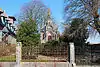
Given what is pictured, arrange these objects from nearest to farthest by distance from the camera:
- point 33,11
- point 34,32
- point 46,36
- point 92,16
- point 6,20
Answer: point 92,16 → point 34,32 → point 6,20 → point 33,11 → point 46,36

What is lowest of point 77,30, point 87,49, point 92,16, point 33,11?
point 87,49

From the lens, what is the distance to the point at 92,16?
2197cm

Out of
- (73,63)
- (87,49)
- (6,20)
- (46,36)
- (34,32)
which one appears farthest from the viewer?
(46,36)

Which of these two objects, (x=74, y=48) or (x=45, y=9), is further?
(x=45, y=9)

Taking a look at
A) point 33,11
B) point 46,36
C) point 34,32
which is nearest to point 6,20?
point 33,11

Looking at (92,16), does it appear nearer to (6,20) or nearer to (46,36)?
(6,20)

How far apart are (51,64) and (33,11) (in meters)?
32.5

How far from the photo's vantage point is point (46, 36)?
57.1m

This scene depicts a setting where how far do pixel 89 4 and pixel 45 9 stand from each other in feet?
79.5

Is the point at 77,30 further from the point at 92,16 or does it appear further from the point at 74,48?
the point at 74,48

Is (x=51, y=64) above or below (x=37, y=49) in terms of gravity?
below

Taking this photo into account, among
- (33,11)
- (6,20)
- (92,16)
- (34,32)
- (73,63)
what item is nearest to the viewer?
(73,63)

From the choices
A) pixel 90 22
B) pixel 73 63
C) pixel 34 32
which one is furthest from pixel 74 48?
pixel 34 32

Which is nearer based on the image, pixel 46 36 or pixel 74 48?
pixel 74 48
